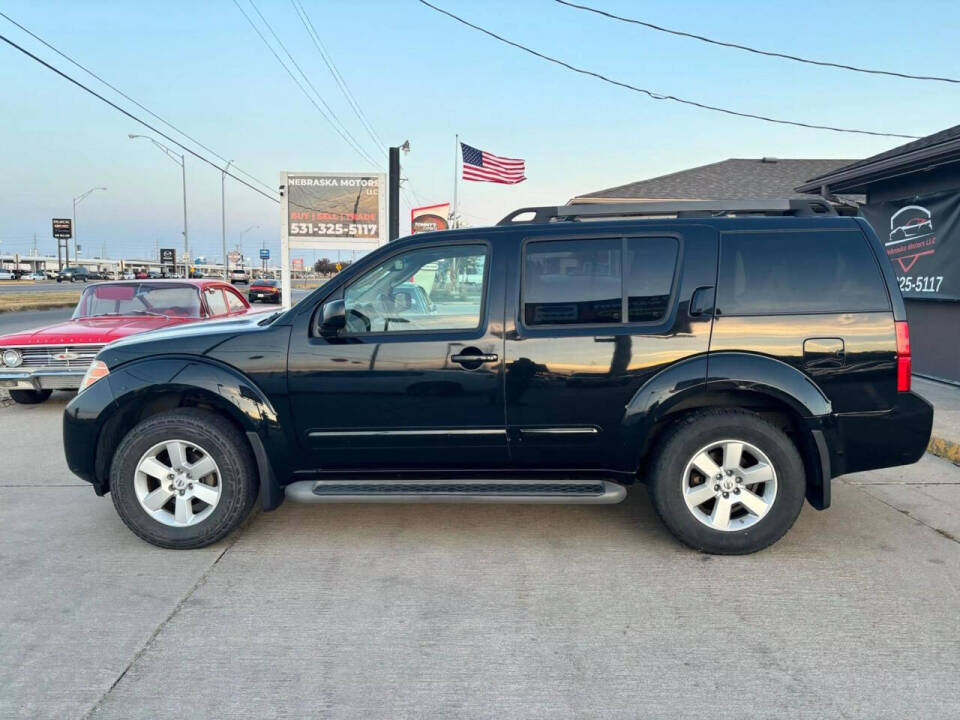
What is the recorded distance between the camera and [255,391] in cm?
426

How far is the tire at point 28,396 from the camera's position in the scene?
9117 mm

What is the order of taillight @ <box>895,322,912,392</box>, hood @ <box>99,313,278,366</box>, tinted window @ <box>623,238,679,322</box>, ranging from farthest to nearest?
hood @ <box>99,313,278,366</box> < tinted window @ <box>623,238,679,322</box> < taillight @ <box>895,322,912,392</box>

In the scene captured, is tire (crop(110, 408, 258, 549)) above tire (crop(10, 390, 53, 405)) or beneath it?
above

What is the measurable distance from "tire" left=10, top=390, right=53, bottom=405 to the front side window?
6902 millimetres

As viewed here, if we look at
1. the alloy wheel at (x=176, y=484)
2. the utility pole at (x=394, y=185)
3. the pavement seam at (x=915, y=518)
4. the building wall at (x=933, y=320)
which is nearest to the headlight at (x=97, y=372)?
the alloy wheel at (x=176, y=484)

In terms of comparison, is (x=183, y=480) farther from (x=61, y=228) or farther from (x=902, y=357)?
(x=61, y=228)

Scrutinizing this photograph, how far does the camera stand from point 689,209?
4453mm

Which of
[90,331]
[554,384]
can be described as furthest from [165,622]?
[90,331]

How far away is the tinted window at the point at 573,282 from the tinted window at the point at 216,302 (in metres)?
6.41

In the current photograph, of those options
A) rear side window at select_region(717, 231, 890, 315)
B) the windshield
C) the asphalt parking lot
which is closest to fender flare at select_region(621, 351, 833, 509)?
rear side window at select_region(717, 231, 890, 315)

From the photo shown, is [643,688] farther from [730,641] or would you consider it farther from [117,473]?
[117,473]

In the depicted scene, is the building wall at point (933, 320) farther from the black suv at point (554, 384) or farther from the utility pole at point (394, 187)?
the utility pole at point (394, 187)

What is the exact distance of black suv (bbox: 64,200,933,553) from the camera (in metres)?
4.11

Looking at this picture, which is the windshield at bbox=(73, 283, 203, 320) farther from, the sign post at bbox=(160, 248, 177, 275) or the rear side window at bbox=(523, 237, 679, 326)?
the sign post at bbox=(160, 248, 177, 275)
